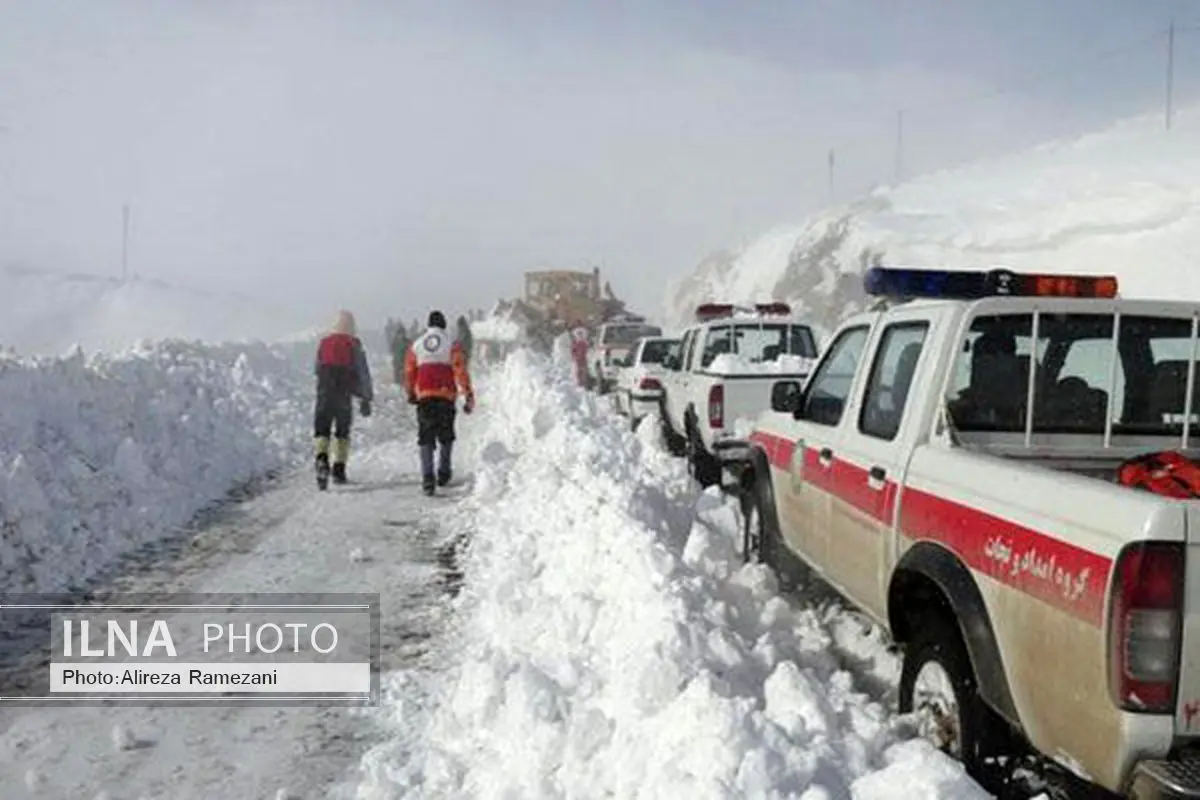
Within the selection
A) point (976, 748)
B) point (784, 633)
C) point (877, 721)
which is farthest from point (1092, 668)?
point (784, 633)

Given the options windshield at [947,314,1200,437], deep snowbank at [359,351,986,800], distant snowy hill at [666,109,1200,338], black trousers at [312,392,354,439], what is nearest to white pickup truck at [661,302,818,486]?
deep snowbank at [359,351,986,800]

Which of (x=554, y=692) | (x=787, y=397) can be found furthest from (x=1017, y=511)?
(x=787, y=397)

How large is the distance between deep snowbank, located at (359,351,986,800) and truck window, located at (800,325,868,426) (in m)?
1.12

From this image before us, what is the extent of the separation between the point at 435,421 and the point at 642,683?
7501 mm

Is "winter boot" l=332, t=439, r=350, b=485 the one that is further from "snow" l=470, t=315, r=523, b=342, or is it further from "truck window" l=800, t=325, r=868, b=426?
"snow" l=470, t=315, r=523, b=342

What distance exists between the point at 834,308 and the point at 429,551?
127 feet

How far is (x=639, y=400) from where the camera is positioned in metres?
16.4

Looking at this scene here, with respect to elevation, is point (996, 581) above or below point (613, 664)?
above

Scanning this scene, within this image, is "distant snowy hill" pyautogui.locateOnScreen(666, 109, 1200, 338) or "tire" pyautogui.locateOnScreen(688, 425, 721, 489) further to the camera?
"distant snowy hill" pyautogui.locateOnScreen(666, 109, 1200, 338)

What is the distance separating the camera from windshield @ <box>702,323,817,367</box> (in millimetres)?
12648

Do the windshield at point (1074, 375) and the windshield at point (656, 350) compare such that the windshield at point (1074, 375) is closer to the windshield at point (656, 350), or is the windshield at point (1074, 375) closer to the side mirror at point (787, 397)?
the side mirror at point (787, 397)

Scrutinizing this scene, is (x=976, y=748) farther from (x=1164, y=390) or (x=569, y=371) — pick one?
(x=569, y=371)

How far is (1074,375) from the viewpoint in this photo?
181 inches

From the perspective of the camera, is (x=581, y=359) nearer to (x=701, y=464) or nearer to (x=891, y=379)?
(x=701, y=464)
